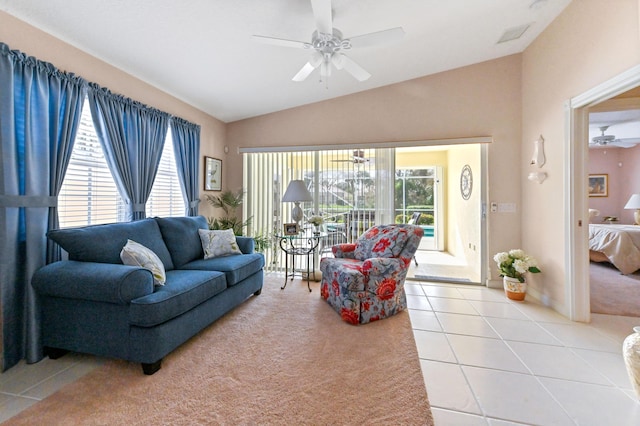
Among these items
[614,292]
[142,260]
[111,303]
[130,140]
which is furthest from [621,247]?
[130,140]

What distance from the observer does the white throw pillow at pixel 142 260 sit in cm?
220

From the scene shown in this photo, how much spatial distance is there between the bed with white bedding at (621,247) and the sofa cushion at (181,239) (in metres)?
6.43

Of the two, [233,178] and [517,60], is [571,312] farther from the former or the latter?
[233,178]

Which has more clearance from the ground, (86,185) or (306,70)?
(306,70)

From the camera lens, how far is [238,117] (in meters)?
4.54

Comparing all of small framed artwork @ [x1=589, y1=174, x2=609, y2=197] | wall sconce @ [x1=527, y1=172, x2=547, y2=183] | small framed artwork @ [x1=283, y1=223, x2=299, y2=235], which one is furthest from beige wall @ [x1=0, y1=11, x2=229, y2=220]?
small framed artwork @ [x1=589, y1=174, x2=609, y2=197]

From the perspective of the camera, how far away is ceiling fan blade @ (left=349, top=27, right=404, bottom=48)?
6.68ft

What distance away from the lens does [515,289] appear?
3.29 meters

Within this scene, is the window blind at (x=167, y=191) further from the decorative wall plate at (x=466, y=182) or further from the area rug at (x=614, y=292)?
the area rug at (x=614, y=292)

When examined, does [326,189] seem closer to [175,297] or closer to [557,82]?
[175,297]

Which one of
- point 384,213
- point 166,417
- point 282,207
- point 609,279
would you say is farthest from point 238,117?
point 609,279

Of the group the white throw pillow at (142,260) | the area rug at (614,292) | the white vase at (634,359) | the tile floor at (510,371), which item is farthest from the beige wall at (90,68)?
the area rug at (614,292)

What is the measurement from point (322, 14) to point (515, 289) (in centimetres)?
360

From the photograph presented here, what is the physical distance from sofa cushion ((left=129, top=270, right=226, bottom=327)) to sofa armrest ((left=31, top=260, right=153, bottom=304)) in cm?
9
